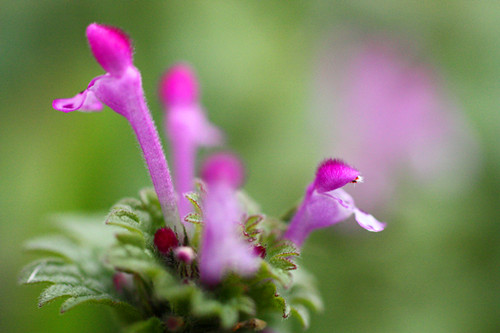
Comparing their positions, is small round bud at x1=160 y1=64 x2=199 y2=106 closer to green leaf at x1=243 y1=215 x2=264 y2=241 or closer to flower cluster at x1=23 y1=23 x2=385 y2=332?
flower cluster at x1=23 y1=23 x2=385 y2=332

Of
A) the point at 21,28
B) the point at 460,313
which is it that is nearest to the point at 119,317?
the point at 460,313

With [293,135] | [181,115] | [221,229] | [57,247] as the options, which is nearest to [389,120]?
[293,135]

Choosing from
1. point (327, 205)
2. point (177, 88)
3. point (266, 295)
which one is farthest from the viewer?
point (177, 88)

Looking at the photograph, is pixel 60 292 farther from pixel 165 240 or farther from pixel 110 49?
pixel 110 49

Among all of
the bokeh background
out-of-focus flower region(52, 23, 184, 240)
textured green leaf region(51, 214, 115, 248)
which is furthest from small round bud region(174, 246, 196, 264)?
the bokeh background

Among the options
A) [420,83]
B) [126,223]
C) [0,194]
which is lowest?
[126,223]

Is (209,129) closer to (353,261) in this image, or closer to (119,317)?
(119,317)
